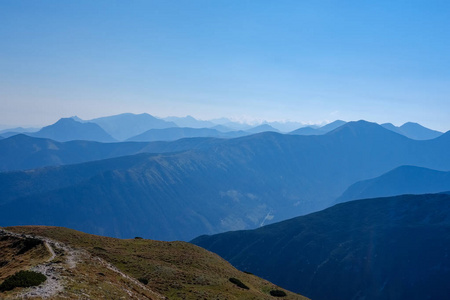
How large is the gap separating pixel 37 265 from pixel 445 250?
21133 centimetres

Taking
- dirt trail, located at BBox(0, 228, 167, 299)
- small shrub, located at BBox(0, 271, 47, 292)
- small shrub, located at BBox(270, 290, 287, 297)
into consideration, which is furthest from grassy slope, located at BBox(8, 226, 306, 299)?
small shrub, located at BBox(0, 271, 47, 292)

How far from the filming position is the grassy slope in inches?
1937

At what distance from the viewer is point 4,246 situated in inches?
1843

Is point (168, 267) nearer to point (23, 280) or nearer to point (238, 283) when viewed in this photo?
point (238, 283)

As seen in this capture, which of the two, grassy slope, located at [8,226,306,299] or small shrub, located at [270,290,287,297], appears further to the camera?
small shrub, located at [270,290,287,297]

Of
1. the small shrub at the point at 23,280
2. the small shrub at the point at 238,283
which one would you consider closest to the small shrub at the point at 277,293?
the small shrub at the point at 238,283

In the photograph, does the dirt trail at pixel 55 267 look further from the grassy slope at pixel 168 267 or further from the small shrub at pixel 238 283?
the small shrub at pixel 238 283

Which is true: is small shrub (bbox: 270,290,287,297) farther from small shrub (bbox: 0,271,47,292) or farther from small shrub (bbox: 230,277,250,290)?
small shrub (bbox: 0,271,47,292)

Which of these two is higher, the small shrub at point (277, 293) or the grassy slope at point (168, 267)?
the grassy slope at point (168, 267)

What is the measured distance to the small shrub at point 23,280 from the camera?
2908cm

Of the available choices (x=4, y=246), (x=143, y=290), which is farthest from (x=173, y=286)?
(x=4, y=246)

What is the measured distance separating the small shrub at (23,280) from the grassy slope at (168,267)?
60.4 feet

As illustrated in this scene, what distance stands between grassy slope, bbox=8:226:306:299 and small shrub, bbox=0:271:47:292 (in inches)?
725

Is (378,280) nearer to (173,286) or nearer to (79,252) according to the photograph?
(173,286)
